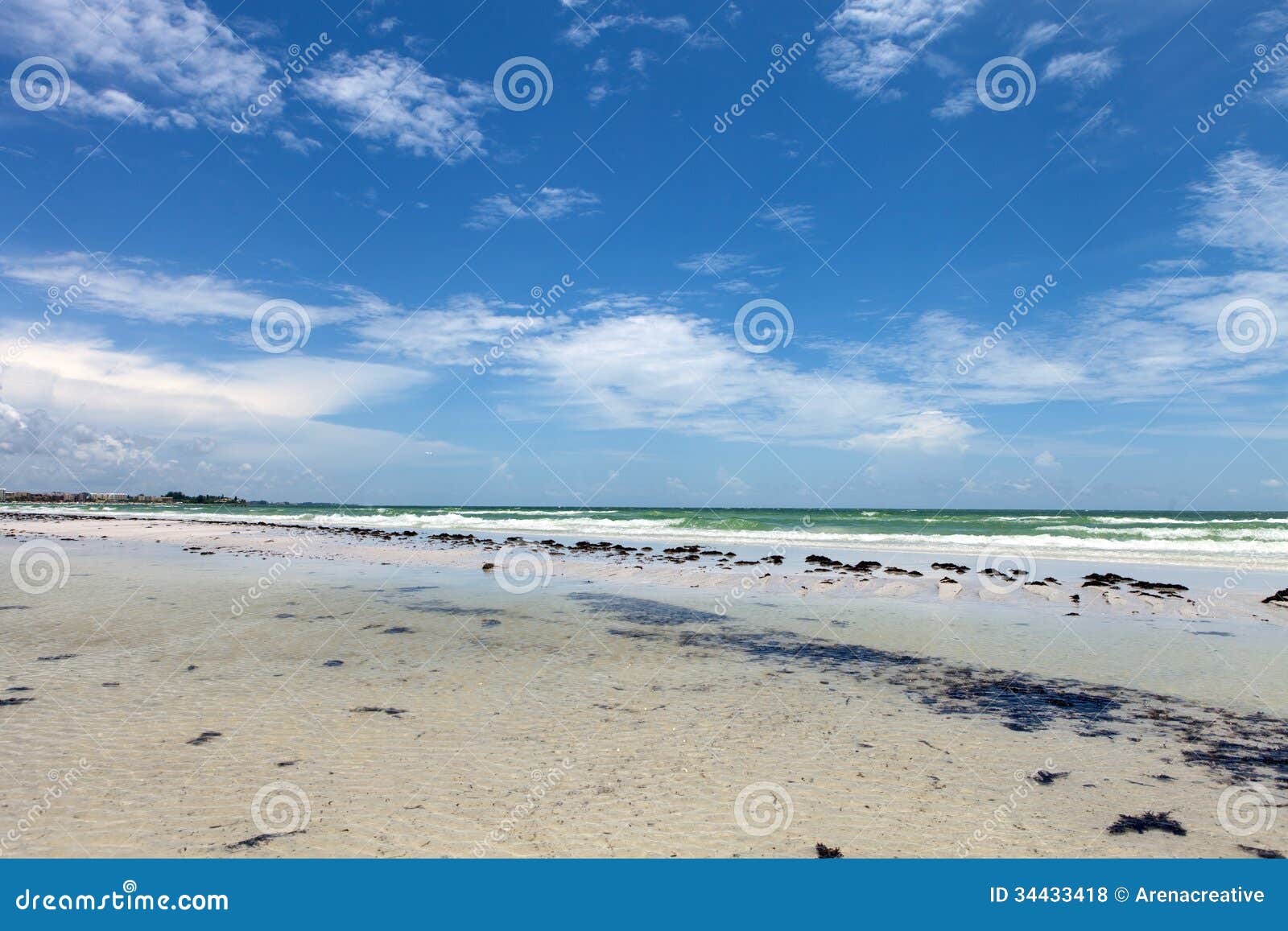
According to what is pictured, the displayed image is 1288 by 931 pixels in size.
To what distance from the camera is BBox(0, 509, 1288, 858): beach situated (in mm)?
5480

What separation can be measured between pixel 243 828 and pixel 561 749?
2940 millimetres

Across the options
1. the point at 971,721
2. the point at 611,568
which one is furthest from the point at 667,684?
Result: the point at 611,568

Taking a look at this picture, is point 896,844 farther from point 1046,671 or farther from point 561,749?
point 1046,671

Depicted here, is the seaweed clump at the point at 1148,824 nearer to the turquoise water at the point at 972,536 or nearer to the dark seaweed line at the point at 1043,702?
the dark seaweed line at the point at 1043,702

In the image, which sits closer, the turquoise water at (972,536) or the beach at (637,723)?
the beach at (637,723)

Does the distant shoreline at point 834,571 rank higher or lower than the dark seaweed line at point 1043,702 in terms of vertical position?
higher

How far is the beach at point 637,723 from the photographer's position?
5.48 m

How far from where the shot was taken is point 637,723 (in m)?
8.15

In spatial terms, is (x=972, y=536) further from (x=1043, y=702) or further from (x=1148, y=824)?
(x=1148, y=824)

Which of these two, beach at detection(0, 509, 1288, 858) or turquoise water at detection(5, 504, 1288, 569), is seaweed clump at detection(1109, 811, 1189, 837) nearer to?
beach at detection(0, 509, 1288, 858)

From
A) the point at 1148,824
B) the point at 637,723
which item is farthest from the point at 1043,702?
the point at 637,723

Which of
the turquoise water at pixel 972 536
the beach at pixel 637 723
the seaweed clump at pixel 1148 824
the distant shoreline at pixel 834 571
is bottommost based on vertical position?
the seaweed clump at pixel 1148 824

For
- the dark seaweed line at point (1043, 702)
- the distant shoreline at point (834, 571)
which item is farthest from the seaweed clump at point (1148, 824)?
the distant shoreline at point (834, 571)

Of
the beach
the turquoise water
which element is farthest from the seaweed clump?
the turquoise water
